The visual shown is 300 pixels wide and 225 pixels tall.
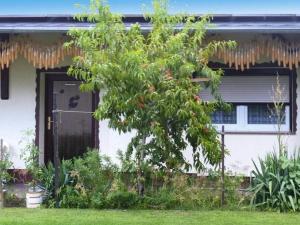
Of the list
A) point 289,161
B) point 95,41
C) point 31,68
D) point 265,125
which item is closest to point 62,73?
point 31,68

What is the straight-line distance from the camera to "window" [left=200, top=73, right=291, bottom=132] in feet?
36.3

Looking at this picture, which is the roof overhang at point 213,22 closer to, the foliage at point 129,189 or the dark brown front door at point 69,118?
the dark brown front door at point 69,118

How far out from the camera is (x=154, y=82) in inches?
340

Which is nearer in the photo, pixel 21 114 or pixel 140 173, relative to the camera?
pixel 140 173

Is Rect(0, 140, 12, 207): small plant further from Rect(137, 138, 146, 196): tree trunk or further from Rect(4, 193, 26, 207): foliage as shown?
Rect(137, 138, 146, 196): tree trunk

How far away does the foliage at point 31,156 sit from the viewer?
31.8 feet

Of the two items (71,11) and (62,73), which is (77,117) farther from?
(71,11)

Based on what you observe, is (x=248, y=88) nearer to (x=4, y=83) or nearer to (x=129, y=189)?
(x=129, y=189)

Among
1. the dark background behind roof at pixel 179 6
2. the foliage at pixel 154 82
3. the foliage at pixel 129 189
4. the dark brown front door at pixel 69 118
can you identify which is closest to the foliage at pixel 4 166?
the foliage at pixel 129 189

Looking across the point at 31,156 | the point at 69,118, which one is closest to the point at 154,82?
the point at 31,156

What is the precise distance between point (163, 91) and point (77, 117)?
3.78 metres

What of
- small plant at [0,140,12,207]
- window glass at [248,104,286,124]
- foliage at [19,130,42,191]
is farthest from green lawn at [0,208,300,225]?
window glass at [248,104,286,124]

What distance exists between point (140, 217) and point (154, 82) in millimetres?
1974

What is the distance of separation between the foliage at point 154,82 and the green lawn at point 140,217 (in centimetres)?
94
